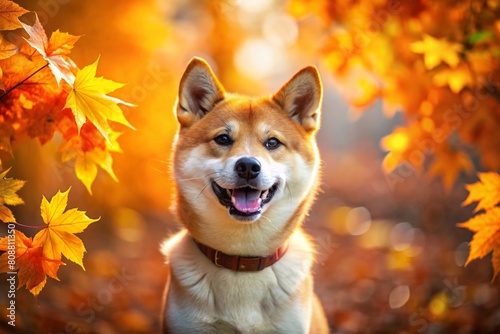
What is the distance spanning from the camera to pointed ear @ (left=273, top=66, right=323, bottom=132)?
301 cm

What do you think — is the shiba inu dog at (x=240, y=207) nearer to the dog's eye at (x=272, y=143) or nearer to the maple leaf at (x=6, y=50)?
the dog's eye at (x=272, y=143)

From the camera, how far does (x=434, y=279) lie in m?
5.28

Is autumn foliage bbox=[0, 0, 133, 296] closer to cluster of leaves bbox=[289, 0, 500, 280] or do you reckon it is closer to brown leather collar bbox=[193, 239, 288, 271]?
brown leather collar bbox=[193, 239, 288, 271]

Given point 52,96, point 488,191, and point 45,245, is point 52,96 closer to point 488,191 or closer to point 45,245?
point 45,245

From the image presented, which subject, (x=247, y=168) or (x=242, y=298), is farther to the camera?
(x=242, y=298)

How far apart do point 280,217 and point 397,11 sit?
2016 millimetres

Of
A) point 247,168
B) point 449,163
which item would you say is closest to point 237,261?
point 247,168

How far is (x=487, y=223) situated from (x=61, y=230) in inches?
89.9

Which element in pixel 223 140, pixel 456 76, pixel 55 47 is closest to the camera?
pixel 55 47

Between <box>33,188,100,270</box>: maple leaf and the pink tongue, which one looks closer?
<box>33,188,100,270</box>: maple leaf

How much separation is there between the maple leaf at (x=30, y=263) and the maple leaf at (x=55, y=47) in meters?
0.78

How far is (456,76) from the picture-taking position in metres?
3.52

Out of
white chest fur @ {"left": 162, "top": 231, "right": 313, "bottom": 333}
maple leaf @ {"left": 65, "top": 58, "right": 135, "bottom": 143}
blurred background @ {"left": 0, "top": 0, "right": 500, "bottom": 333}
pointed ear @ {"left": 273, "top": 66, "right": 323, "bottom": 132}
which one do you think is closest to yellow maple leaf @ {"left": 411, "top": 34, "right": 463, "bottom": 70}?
blurred background @ {"left": 0, "top": 0, "right": 500, "bottom": 333}

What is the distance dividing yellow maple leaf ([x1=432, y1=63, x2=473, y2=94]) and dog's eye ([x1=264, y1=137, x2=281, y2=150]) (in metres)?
1.46
